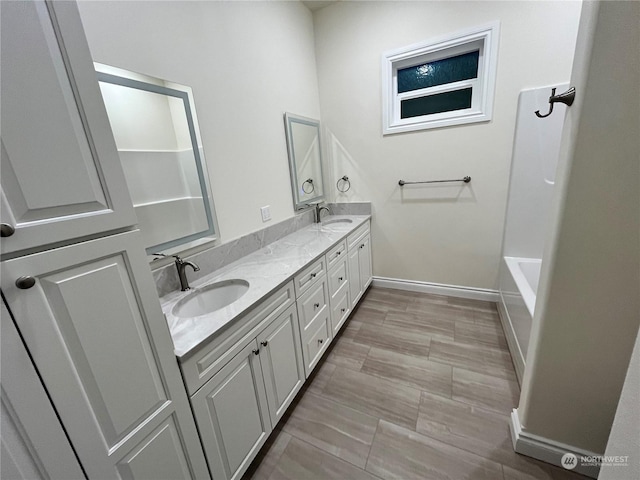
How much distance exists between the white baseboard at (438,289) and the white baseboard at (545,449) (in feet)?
4.63

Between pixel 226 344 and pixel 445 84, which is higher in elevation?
pixel 445 84

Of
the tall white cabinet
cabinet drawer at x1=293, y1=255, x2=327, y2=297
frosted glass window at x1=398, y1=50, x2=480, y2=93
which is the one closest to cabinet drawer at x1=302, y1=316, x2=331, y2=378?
cabinet drawer at x1=293, y1=255, x2=327, y2=297

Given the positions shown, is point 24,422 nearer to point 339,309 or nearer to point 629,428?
point 629,428

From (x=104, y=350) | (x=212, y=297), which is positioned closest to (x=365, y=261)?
(x=212, y=297)

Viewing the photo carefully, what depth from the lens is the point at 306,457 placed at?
1314mm

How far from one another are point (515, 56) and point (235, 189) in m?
2.29

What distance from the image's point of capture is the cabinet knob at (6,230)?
0.49m

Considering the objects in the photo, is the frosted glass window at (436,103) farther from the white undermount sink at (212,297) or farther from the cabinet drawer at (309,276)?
the white undermount sink at (212,297)

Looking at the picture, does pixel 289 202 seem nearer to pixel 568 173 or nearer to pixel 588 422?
pixel 568 173

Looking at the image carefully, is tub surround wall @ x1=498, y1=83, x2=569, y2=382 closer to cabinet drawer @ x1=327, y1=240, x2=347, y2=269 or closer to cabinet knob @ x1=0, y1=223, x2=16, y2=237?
cabinet drawer @ x1=327, y1=240, x2=347, y2=269

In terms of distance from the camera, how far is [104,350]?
65cm

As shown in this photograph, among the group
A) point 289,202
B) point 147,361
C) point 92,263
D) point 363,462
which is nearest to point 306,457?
point 363,462

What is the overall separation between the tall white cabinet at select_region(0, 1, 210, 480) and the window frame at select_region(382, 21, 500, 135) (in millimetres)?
2351

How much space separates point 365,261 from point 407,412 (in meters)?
1.42
